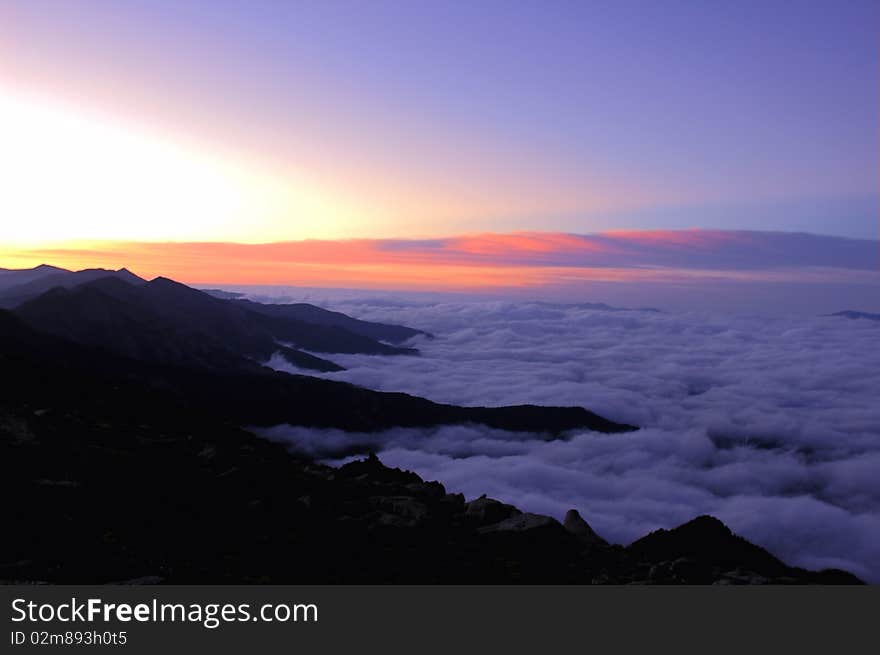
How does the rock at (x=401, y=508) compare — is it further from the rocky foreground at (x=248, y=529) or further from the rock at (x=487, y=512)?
the rock at (x=487, y=512)

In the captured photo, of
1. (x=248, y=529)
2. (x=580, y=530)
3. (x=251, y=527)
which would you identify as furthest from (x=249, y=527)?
(x=580, y=530)

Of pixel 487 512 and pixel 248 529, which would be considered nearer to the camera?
pixel 248 529

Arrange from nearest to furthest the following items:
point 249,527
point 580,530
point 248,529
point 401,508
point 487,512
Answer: point 248,529, point 249,527, point 401,508, point 487,512, point 580,530

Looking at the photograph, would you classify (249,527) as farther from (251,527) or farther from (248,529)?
(248,529)

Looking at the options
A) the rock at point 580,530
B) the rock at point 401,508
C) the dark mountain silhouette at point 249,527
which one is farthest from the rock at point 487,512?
the rock at point 580,530

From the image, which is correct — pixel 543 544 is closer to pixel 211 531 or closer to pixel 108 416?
pixel 211 531

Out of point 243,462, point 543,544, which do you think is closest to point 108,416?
point 243,462

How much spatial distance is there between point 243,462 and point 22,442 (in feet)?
38.3

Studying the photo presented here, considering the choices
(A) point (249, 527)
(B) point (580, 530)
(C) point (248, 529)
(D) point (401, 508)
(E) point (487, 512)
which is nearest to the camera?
(C) point (248, 529)

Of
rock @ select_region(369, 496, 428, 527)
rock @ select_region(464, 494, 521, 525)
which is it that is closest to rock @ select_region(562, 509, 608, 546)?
rock @ select_region(464, 494, 521, 525)

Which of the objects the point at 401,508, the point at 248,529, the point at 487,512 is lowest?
the point at 487,512

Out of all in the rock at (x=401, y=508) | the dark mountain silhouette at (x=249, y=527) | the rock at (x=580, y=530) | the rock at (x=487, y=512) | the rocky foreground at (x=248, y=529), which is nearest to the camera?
the rocky foreground at (x=248, y=529)

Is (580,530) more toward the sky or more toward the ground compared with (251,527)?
more toward the ground

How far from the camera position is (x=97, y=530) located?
23.5 metres
